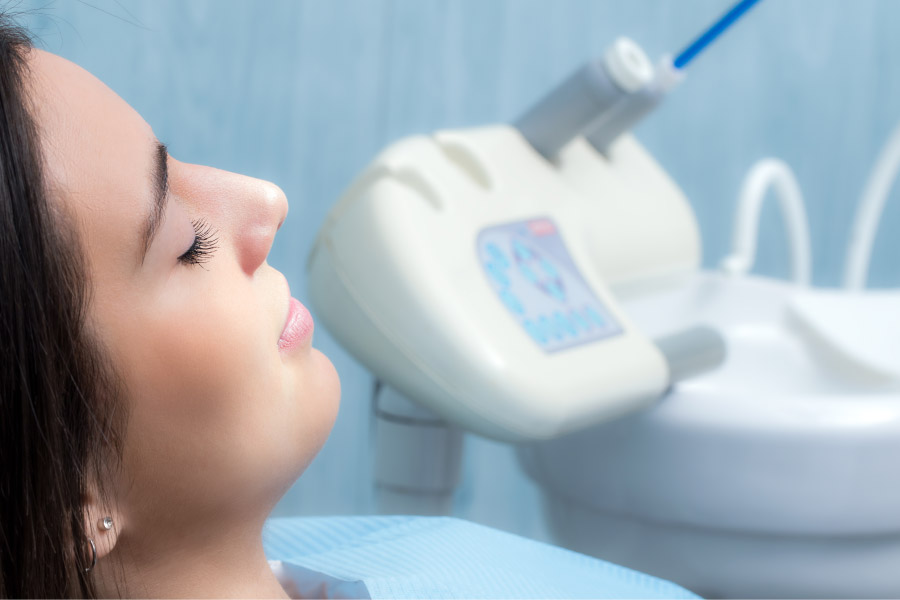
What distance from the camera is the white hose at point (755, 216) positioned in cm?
123

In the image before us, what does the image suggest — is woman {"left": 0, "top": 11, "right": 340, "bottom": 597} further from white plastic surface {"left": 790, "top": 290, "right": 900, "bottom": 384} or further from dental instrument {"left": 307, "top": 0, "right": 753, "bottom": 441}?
white plastic surface {"left": 790, "top": 290, "right": 900, "bottom": 384}

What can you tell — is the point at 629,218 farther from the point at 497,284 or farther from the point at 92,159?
the point at 92,159

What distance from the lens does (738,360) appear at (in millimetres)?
1125

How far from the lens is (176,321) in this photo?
18.5 inches

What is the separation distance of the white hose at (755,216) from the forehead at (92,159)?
35.1 inches

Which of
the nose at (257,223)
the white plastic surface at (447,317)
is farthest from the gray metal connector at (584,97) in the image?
the nose at (257,223)

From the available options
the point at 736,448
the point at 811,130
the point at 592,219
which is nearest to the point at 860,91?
the point at 811,130

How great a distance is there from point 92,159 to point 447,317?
0.33 meters

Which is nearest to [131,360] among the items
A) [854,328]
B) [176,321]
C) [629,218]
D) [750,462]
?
[176,321]

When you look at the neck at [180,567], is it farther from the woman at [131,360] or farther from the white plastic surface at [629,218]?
the white plastic surface at [629,218]

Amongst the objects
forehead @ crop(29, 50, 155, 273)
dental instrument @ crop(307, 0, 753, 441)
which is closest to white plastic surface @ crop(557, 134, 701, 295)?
dental instrument @ crop(307, 0, 753, 441)

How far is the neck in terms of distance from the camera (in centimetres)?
50

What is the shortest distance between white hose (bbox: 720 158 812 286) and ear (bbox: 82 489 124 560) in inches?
35.8

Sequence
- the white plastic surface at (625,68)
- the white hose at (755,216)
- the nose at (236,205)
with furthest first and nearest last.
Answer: the white hose at (755,216)
the white plastic surface at (625,68)
the nose at (236,205)
